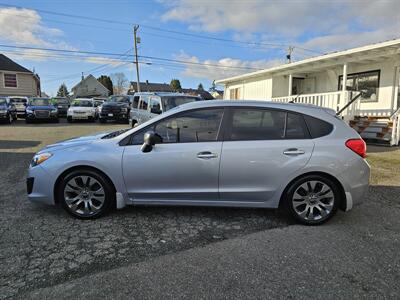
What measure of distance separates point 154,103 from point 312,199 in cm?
745

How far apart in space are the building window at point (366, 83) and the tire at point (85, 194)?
479 inches

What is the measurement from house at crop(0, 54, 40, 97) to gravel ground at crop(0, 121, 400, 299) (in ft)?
107

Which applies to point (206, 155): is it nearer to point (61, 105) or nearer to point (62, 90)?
point (61, 105)

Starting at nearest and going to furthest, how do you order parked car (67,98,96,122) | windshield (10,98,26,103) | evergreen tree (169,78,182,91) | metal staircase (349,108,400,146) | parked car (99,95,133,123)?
metal staircase (349,108,400,146)
parked car (99,95,133,123)
parked car (67,98,96,122)
windshield (10,98,26,103)
evergreen tree (169,78,182,91)

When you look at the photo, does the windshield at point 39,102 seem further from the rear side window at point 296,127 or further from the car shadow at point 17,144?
the rear side window at point 296,127

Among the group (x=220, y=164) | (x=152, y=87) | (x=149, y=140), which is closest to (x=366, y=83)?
→ (x=220, y=164)

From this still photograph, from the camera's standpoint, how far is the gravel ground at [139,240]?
2709mm

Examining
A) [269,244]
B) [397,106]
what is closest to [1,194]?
[269,244]

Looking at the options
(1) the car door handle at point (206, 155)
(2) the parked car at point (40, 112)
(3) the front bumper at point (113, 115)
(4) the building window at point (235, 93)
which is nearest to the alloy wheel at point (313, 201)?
(1) the car door handle at point (206, 155)

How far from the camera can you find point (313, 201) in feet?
12.7

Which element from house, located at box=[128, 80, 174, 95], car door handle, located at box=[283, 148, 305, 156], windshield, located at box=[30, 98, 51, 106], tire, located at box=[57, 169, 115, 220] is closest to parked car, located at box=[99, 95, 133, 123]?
windshield, located at box=[30, 98, 51, 106]

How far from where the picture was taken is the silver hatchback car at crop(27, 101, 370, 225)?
3775 millimetres

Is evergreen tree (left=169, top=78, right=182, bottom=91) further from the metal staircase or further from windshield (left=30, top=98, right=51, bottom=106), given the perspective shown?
the metal staircase

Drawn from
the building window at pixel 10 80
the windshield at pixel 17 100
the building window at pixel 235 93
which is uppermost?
the building window at pixel 10 80
